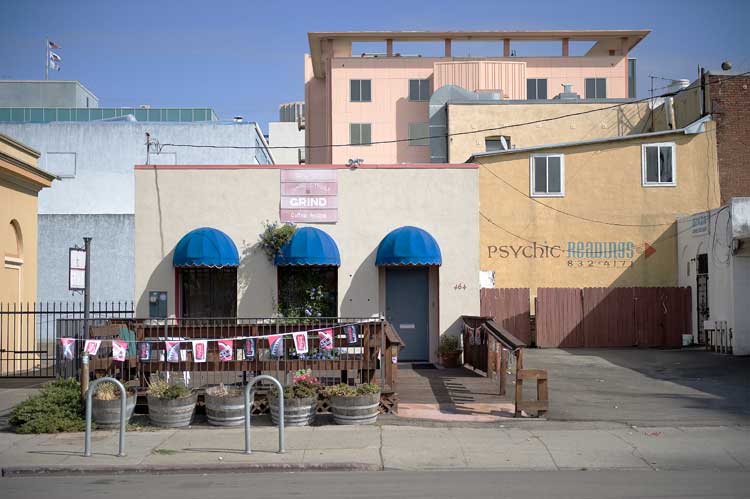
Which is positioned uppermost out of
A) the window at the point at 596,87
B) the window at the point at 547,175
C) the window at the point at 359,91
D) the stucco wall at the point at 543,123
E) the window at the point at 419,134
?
the window at the point at 596,87

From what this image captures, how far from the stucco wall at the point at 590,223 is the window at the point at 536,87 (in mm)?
25151

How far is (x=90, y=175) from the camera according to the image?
1619 inches

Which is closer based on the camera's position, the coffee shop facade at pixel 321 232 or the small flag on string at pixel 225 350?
the small flag on string at pixel 225 350

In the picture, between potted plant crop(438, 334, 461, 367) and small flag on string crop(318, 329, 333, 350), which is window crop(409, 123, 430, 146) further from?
small flag on string crop(318, 329, 333, 350)

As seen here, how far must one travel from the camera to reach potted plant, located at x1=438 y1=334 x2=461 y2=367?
20.1m

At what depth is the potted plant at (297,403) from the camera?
41.8 feet

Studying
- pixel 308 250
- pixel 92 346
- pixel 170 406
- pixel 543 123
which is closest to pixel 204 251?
pixel 308 250

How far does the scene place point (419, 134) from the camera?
4844cm

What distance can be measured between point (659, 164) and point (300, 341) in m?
18.8

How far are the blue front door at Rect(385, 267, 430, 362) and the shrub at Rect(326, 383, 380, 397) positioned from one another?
777 centimetres

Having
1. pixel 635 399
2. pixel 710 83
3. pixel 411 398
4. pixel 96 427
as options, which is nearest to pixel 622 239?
pixel 710 83

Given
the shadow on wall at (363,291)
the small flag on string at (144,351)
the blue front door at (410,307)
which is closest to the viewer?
the small flag on string at (144,351)

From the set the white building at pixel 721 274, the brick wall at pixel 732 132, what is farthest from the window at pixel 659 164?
the brick wall at pixel 732 132

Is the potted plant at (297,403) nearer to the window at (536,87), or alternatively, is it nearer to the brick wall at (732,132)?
the brick wall at (732,132)
